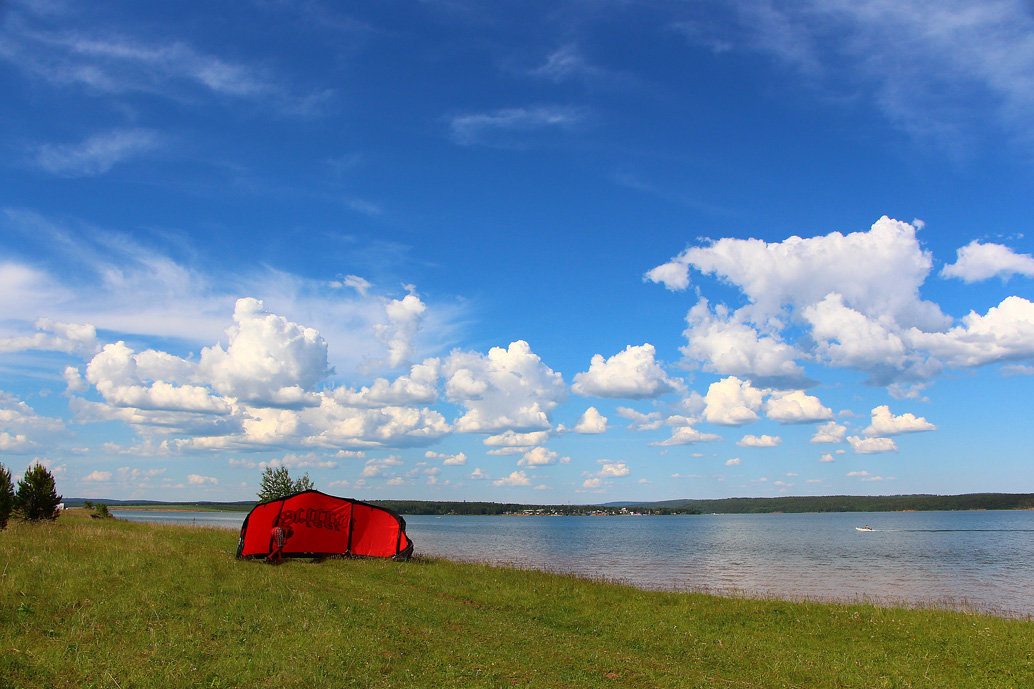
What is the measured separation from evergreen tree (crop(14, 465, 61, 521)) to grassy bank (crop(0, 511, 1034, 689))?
18126mm

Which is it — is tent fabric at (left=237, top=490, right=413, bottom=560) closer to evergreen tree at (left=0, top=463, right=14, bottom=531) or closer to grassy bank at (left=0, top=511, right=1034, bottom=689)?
grassy bank at (left=0, top=511, right=1034, bottom=689)

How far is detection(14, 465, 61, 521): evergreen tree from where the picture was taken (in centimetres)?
3522

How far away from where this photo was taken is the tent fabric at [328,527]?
26922 millimetres

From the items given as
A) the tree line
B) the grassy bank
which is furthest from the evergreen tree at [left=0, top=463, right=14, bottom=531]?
the grassy bank

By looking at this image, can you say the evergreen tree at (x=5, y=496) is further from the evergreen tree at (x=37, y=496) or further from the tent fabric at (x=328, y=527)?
the tent fabric at (x=328, y=527)

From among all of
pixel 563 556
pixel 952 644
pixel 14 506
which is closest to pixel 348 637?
pixel 952 644

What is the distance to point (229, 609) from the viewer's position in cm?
1437

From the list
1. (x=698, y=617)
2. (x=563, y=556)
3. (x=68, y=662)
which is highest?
(x=68, y=662)

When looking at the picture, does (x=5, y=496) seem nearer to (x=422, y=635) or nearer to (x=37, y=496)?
(x=37, y=496)

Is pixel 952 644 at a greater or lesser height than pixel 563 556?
greater

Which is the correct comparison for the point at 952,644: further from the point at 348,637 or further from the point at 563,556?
the point at 563,556

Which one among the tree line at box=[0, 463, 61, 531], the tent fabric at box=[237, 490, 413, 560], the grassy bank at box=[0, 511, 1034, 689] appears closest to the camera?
the grassy bank at box=[0, 511, 1034, 689]

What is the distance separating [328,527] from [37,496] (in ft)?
69.4

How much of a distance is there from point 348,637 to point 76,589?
7.06 m
